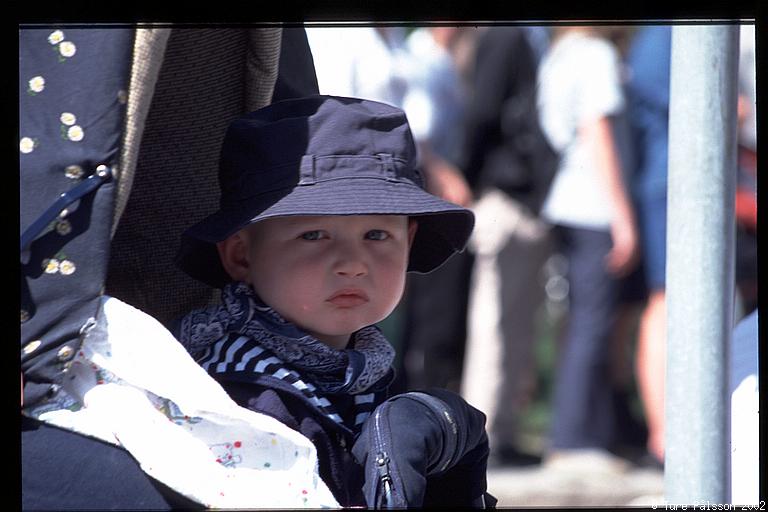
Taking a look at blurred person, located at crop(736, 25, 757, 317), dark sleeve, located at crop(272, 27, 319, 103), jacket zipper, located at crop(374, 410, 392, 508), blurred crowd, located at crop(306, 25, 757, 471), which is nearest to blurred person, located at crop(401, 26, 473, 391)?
blurred crowd, located at crop(306, 25, 757, 471)

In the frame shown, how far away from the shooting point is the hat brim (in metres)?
1.88

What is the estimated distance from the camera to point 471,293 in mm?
4957

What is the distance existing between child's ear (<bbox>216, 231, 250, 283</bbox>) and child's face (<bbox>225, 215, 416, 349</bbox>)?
0.02 metres

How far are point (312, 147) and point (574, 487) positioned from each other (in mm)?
2879

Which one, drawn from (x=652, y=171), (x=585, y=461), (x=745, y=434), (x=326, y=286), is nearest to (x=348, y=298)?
(x=326, y=286)

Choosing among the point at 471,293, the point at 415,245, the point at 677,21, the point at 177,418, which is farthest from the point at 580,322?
the point at 177,418

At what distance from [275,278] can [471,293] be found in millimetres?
2974

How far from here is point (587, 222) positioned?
4.61 meters

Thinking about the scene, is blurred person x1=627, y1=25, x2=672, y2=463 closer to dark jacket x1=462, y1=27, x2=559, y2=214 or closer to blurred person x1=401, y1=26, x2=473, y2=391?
dark jacket x1=462, y1=27, x2=559, y2=214

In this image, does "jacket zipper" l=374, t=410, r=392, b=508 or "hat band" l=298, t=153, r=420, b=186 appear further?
"hat band" l=298, t=153, r=420, b=186

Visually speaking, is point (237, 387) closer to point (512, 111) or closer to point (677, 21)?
point (677, 21)

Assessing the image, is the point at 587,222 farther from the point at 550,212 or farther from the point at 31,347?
the point at 31,347

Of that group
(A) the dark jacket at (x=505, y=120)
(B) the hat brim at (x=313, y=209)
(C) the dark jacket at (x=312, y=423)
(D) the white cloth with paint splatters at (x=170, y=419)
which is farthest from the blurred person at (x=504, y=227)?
(D) the white cloth with paint splatters at (x=170, y=419)

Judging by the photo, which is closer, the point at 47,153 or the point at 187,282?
the point at 47,153
